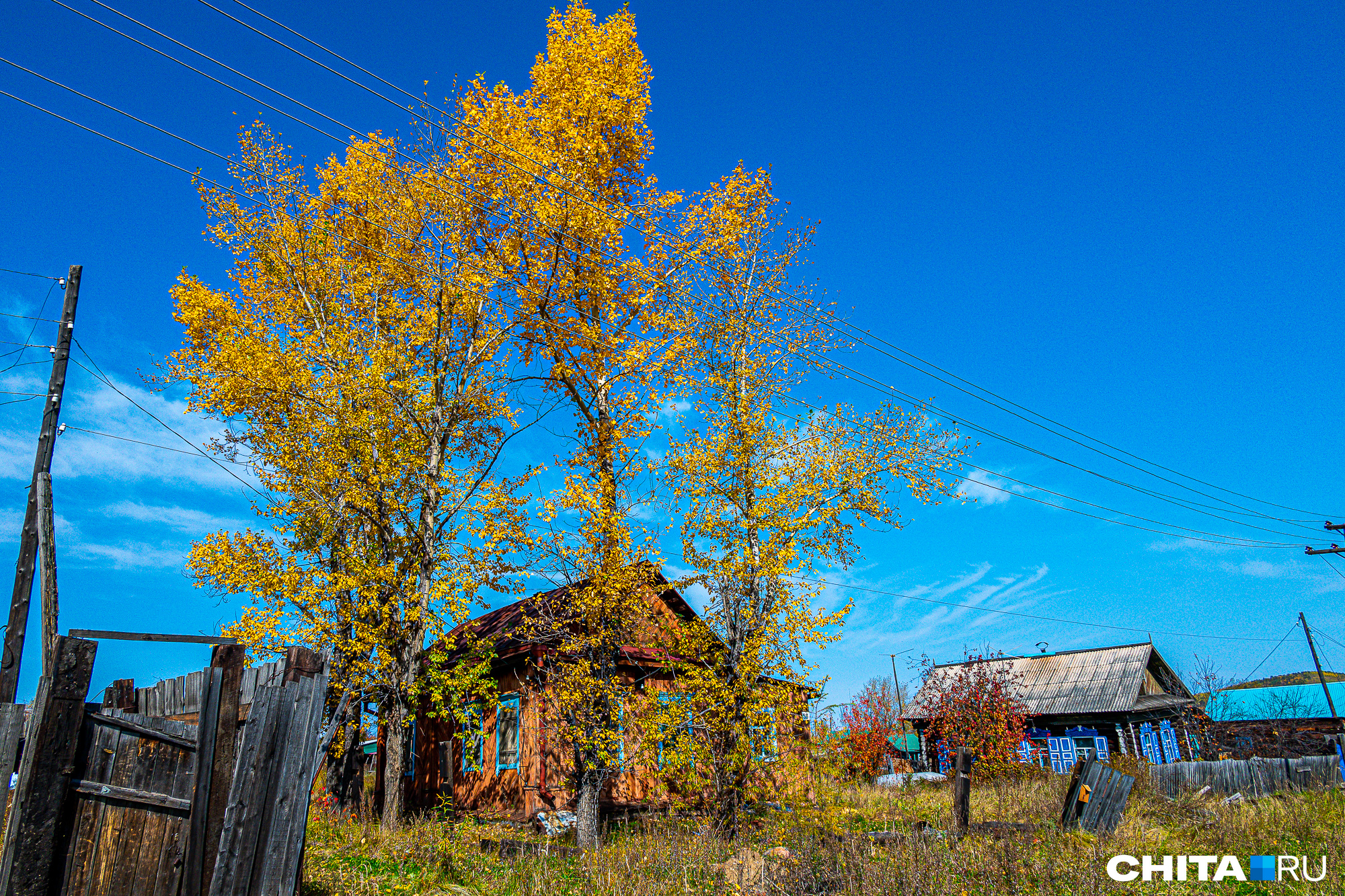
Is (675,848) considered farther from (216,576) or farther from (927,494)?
(216,576)

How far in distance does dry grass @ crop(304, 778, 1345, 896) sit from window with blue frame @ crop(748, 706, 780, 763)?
830mm

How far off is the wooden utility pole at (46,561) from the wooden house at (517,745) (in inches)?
244

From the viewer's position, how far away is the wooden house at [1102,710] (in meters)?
29.5

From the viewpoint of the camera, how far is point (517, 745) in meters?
16.7

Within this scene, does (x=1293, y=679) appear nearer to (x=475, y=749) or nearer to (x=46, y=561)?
(x=475, y=749)

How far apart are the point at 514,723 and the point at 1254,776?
17981mm

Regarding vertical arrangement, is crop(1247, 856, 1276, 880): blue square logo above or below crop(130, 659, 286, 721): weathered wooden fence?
below

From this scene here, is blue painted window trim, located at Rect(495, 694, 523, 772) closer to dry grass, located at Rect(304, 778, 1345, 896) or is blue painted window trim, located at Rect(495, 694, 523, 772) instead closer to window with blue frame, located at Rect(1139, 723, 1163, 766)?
dry grass, located at Rect(304, 778, 1345, 896)

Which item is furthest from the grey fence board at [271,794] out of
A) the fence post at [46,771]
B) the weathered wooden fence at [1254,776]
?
the weathered wooden fence at [1254,776]

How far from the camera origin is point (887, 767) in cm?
2988

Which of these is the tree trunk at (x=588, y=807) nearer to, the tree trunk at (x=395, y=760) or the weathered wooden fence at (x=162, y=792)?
the tree trunk at (x=395, y=760)

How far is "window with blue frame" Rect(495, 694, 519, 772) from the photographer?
55.3 feet

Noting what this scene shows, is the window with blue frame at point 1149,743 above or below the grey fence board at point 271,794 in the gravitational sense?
below

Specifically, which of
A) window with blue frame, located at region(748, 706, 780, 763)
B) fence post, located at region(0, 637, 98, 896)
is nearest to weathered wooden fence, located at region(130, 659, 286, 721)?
fence post, located at region(0, 637, 98, 896)
